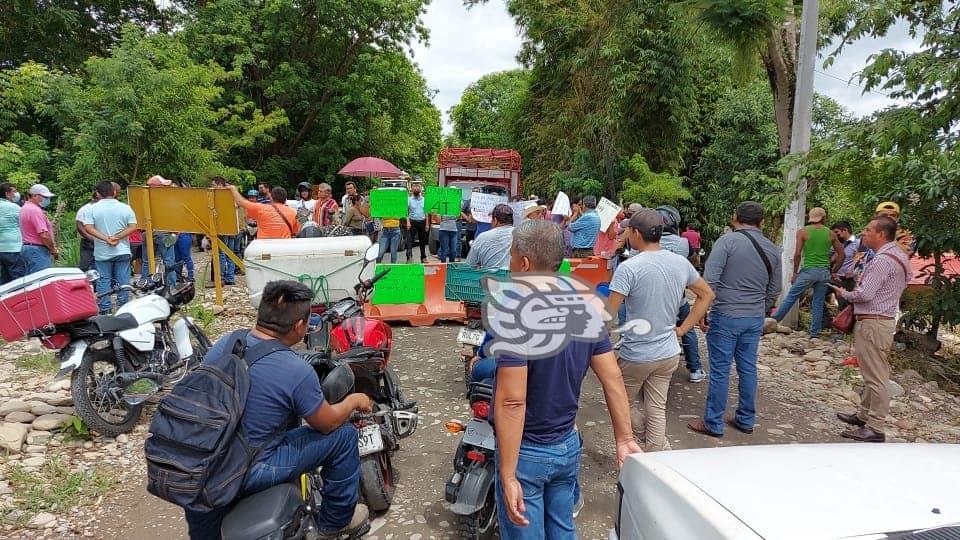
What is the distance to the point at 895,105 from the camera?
545 cm

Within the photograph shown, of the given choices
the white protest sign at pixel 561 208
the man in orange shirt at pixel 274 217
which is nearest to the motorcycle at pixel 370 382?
the man in orange shirt at pixel 274 217

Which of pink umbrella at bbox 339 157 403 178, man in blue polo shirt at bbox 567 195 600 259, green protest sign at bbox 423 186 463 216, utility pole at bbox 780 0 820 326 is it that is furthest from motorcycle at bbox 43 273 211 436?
pink umbrella at bbox 339 157 403 178

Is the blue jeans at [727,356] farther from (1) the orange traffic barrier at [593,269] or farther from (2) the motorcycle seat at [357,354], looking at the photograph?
(1) the orange traffic barrier at [593,269]

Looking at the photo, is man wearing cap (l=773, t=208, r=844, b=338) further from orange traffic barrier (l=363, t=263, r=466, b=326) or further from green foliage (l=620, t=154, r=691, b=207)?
green foliage (l=620, t=154, r=691, b=207)

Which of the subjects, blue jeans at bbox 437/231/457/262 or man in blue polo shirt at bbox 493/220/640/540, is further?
blue jeans at bbox 437/231/457/262

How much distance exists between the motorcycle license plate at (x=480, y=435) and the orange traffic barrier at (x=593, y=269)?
5460 mm

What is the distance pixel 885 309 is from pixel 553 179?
495 inches

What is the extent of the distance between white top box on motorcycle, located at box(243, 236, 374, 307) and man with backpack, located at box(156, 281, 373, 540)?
2101 mm

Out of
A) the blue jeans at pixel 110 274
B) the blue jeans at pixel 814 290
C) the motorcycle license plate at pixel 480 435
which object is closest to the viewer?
the motorcycle license plate at pixel 480 435

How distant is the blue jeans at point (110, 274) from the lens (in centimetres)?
650

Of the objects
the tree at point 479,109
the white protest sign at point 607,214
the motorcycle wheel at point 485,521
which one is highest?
the tree at point 479,109

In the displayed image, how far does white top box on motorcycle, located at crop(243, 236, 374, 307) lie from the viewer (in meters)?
4.59

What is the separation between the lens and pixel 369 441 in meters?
3.26

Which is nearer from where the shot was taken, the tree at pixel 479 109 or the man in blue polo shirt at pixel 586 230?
the man in blue polo shirt at pixel 586 230
